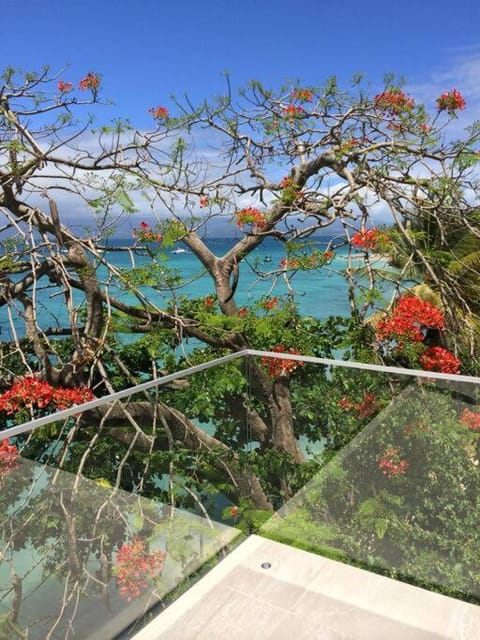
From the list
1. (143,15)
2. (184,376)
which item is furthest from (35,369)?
(143,15)

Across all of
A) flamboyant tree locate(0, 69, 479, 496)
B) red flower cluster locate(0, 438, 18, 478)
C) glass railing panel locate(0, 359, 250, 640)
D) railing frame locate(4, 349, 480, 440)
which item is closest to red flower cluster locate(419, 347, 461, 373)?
flamboyant tree locate(0, 69, 479, 496)

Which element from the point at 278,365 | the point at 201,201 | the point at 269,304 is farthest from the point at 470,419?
the point at 201,201

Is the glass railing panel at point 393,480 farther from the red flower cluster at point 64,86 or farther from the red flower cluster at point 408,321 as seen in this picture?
the red flower cluster at point 64,86

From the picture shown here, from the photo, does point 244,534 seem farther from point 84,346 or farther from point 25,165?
point 25,165

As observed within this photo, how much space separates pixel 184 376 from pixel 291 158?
10.3 feet

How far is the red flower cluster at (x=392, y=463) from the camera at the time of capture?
7.43 feet

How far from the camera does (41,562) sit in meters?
1.65

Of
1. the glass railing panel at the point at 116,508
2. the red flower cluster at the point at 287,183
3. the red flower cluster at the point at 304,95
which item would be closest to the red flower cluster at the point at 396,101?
the red flower cluster at the point at 304,95

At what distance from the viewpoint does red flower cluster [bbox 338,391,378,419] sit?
2.38 metres

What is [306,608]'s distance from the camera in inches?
80.6

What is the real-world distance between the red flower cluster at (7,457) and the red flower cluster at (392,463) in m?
1.48

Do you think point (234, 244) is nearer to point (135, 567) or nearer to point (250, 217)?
point (250, 217)

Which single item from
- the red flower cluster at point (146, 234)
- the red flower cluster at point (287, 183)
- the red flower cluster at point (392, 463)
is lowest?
the red flower cluster at point (392, 463)

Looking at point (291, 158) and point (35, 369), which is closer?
point (35, 369)
